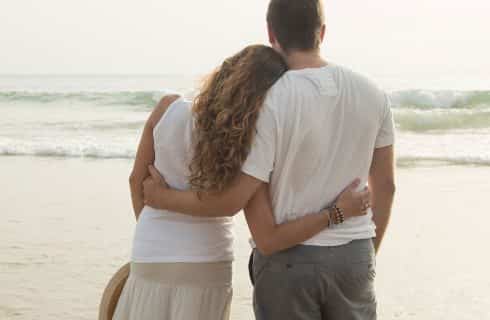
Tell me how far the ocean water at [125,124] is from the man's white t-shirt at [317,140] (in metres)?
7.97

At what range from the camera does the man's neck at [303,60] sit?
2221 millimetres

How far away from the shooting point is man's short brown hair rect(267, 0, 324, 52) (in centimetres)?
221

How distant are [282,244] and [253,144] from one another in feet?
0.98

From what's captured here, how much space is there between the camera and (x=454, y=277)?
503cm

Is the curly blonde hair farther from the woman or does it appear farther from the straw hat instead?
the straw hat

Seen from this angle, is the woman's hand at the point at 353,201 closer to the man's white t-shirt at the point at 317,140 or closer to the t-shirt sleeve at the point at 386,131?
the man's white t-shirt at the point at 317,140

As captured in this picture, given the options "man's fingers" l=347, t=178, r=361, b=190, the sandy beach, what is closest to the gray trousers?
"man's fingers" l=347, t=178, r=361, b=190

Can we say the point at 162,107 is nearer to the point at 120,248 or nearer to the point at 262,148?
the point at 262,148

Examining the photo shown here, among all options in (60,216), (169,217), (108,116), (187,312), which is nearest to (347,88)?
(169,217)

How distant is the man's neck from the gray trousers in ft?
1.68

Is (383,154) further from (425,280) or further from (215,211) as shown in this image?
(425,280)

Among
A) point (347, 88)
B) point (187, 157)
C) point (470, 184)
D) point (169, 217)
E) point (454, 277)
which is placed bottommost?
point (470, 184)

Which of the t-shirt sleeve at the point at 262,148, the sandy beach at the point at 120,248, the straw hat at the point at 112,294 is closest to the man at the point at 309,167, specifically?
the t-shirt sleeve at the point at 262,148

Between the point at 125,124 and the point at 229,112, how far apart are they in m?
15.0
